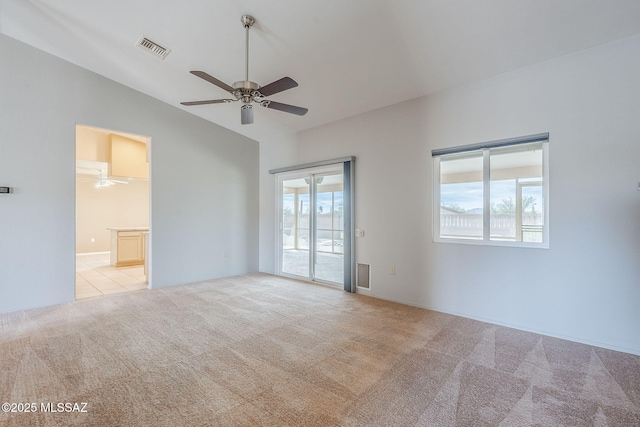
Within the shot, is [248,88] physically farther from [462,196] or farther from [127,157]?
[127,157]

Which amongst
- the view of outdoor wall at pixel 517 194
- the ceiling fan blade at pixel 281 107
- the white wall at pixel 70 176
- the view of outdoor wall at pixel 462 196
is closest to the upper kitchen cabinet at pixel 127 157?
the white wall at pixel 70 176

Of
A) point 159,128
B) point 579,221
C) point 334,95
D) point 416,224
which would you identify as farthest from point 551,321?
point 159,128

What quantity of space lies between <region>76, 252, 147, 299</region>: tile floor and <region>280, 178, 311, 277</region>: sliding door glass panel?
2713 mm

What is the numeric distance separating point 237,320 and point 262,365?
120 cm

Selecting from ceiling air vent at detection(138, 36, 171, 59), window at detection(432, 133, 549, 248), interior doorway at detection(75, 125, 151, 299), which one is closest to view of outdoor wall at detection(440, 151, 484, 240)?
window at detection(432, 133, 549, 248)

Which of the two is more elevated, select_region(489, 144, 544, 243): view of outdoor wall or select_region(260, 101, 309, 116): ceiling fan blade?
select_region(260, 101, 309, 116): ceiling fan blade

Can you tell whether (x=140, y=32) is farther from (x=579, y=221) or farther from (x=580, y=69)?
(x=579, y=221)

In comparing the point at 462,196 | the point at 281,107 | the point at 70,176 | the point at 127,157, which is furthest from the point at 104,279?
the point at 462,196

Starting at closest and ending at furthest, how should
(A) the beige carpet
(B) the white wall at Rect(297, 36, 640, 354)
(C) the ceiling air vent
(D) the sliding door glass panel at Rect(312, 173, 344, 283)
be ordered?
(A) the beige carpet → (B) the white wall at Rect(297, 36, 640, 354) → (C) the ceiling air vent → (D) the sliding door glass panel at Rect(312, 173, 344, 283)

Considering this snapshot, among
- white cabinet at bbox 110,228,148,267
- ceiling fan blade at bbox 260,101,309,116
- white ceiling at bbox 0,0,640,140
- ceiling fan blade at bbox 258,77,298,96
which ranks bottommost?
white cabinet at bbox 110,228,148,267

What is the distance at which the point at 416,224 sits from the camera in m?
4.21

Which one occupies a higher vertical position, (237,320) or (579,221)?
(579,221)

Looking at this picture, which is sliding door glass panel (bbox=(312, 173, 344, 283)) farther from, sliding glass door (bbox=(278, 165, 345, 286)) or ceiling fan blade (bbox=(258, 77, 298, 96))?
ceiling fan blade (bbox=(258, 77, 298, 96))

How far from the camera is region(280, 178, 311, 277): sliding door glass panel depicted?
5.84m
